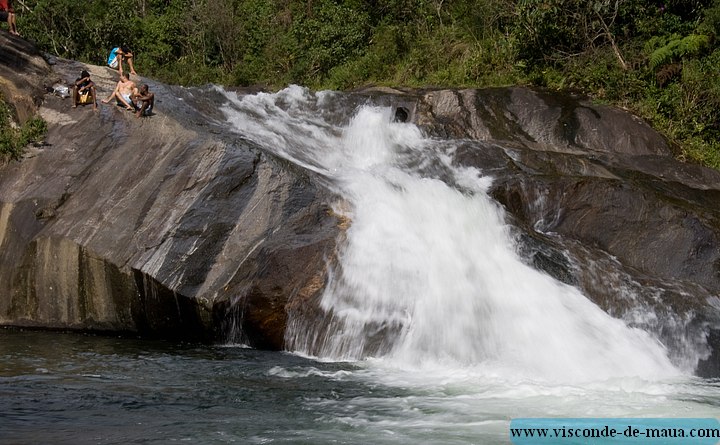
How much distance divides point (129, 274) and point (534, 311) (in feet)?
17.4

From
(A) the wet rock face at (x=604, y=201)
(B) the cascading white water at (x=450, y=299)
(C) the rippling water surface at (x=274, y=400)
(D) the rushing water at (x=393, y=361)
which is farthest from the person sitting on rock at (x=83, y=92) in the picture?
(A) the wet rock face at (x=604, y=201)

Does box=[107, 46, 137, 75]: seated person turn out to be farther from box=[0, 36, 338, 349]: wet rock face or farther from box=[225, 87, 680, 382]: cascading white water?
box=[225, 87, 680, 382]: cascading white water

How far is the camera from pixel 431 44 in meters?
20.0

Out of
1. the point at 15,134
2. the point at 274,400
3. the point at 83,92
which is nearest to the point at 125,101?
the point at 83,92

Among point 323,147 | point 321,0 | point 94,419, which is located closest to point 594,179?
point 323,147

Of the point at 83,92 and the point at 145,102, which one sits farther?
the point at 83,92

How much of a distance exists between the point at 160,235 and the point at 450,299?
3.99 meters

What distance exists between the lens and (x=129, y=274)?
10.4 metres

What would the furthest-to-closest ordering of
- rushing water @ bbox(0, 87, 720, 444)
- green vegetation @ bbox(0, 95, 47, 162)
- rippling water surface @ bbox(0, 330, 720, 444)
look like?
green vegetation @ bbox(0, 95, 47, 162) → rushing water @ bbox(0, 87, 720, 444) → rippling water surface @ bbox(0, 330, 720, 444)

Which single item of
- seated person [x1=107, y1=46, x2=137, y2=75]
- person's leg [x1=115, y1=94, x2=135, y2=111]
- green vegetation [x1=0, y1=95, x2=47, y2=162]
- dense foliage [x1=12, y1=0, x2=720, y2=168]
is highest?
dense foliage [x1=12, y1=0, x2=720, y2=168]

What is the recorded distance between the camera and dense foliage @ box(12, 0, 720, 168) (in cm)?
1600

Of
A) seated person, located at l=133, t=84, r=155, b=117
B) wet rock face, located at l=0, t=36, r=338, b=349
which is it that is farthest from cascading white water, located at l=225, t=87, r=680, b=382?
seated person, located at l=133, t=84, r=155, b=117

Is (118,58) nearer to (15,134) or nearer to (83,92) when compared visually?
(83,92)

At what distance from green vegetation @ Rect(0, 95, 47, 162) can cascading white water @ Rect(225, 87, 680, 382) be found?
320cm
